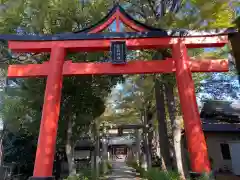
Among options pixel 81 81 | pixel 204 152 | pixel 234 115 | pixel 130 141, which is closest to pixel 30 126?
pixel 81 81

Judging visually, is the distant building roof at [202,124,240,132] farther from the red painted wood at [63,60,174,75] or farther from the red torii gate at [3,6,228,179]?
the red painted wood at [63,60,174,75]

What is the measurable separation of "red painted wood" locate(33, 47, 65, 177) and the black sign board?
6.62ft

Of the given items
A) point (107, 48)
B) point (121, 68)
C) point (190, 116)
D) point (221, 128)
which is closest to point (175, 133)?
point (190, 116)

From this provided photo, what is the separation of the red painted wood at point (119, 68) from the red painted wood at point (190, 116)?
0.42 m

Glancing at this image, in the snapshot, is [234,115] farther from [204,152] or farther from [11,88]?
[11,88]

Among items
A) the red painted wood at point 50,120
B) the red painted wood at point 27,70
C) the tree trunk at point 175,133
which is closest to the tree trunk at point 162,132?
the tree trunk at point 175,133

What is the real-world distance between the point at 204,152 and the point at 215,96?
1219 cm

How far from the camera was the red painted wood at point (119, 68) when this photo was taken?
8500 mm

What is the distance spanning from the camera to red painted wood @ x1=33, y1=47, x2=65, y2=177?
711 centimetres

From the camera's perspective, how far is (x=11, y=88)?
46.9 feet

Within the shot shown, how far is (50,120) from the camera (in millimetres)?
7582

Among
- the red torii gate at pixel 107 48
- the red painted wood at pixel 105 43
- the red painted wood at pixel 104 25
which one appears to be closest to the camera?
the red torii gate at pixel 107 48

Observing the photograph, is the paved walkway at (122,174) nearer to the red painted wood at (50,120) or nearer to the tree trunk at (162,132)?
the tree trunk at (162,132)

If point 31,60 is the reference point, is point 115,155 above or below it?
below
